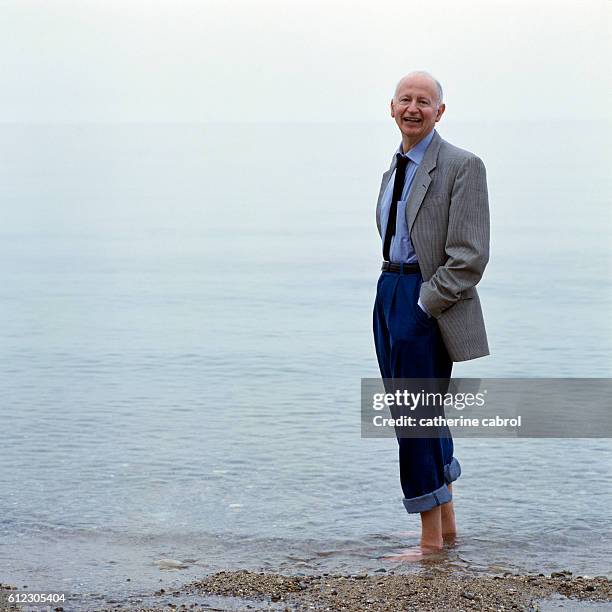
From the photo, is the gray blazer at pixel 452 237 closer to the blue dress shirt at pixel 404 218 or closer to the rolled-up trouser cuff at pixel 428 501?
the blue dress shirt at pixel 404 218

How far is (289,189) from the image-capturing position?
20969mm

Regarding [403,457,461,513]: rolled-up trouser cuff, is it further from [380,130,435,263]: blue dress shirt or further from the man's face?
the man's face

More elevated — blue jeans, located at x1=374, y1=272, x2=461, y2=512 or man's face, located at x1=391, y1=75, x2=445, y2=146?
man's face, located at x1=391, y1=75, x2=445, y2=146

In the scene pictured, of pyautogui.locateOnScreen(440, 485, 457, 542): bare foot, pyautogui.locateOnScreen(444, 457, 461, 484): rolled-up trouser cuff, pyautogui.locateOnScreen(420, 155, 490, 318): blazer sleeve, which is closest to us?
pyautogui.locateOnScreen(420, 155, 490, 318): blazer sleeve

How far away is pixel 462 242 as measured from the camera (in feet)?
13.2

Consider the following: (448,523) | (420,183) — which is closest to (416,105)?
(420,183)

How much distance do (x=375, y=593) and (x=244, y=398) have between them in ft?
10.3

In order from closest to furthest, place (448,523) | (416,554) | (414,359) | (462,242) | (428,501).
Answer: (462,242)
(414,359)
(428,501)
(416,554)
(448,523)

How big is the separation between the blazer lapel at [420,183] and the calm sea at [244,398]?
1174 millimetres

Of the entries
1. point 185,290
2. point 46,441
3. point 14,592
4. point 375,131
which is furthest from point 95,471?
point 375,131

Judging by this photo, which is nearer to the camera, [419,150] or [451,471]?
[419,150]

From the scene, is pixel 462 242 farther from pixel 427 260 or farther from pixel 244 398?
pixel 244 398

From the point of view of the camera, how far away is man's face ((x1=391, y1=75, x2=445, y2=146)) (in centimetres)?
412

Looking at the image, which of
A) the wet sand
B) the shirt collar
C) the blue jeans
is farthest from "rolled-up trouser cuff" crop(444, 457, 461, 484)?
the shirt collar
